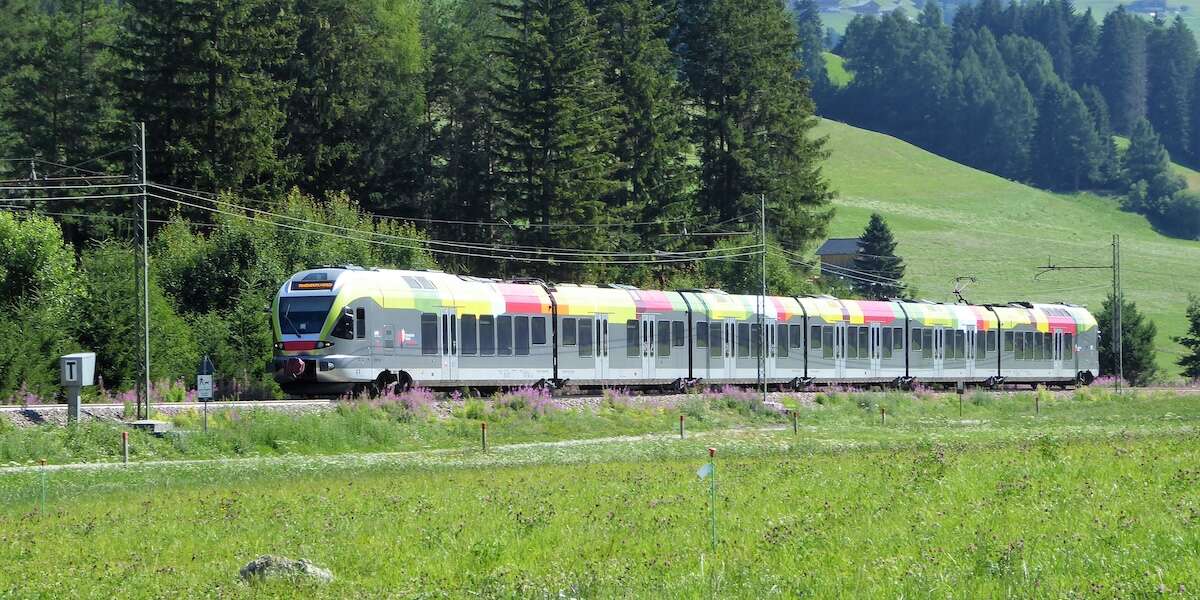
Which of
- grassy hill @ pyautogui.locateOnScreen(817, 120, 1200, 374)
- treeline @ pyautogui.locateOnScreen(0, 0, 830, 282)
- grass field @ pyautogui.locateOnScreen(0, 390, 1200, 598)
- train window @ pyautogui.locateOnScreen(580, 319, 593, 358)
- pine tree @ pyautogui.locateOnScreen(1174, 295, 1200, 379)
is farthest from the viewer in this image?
grassy hill @ pyautogui.locateOnScreen(817, 120, 1200, 374)

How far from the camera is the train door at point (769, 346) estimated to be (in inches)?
2235

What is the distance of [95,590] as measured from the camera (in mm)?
15148


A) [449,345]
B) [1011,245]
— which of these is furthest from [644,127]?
[1011,245]

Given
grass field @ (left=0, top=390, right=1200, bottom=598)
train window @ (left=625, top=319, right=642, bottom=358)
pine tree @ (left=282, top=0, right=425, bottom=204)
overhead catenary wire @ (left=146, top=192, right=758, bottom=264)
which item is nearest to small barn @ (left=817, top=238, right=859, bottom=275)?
overhead catenary wire @ (left=146, top=192, right=758, bottom=264)

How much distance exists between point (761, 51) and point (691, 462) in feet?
225

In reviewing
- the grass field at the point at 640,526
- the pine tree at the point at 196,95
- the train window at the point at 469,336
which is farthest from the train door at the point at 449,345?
the pine tree at the point at 196,95

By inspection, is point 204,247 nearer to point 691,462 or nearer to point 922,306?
point 922,306

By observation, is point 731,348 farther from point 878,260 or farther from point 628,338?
point 878,260

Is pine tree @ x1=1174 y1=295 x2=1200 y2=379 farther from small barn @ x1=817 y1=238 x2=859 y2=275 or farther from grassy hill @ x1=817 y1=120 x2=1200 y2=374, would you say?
small barn @ x1=817 y1=238 x2=859 y2=275

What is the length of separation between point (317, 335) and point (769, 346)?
2230cm

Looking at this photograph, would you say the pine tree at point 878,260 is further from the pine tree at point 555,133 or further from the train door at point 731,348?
the train door at point 731,348

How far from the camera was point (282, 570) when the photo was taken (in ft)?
49.6

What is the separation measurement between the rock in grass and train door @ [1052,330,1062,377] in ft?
203

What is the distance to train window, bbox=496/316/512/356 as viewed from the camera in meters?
44.8
